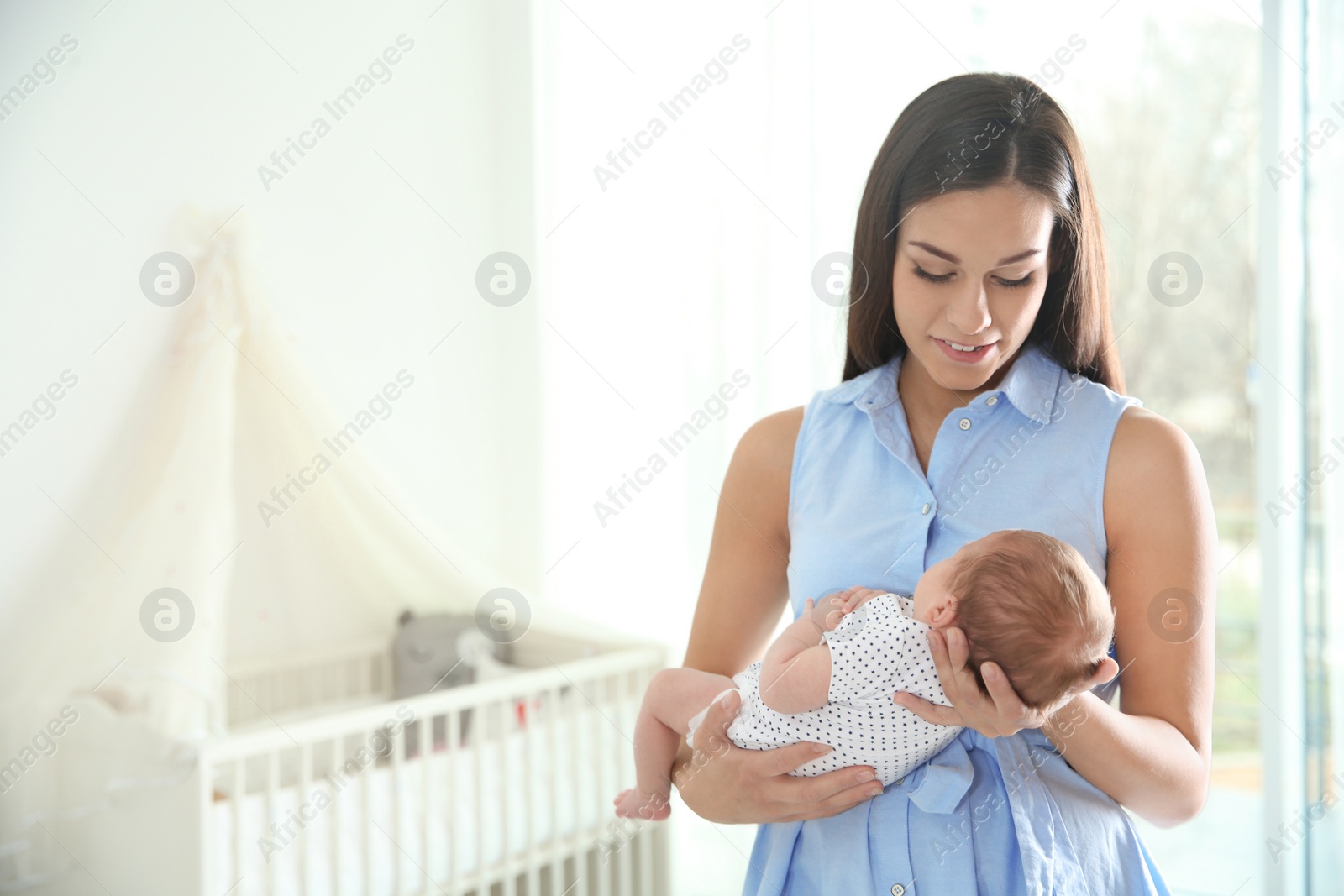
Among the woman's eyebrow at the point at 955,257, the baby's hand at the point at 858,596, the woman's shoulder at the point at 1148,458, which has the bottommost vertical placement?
the baby's hand at the point at 858,596

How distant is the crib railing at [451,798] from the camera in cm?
184

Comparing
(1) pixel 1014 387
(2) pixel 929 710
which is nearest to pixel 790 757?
(2) pixel 929 710

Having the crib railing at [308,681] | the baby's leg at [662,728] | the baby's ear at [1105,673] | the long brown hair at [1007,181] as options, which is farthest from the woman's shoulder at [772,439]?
the crib railing at [308,681]

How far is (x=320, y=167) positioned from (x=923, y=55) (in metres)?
1.75

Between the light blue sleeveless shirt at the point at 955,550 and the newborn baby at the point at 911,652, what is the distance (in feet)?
0.13

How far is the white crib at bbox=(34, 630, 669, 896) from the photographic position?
1.81m

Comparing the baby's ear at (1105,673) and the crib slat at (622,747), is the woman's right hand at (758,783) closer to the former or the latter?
the baby's ear at (1105,673)

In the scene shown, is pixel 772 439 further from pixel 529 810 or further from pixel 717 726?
pixel 529 810

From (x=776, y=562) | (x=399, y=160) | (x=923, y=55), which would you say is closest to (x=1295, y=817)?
(x=776, y=562)

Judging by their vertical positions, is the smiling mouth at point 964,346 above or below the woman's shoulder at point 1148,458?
above

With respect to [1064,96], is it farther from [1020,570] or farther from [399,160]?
[1020,570]

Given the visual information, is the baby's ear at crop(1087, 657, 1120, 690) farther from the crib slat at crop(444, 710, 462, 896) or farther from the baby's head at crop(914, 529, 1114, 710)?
the crib slat at crop(444, 710, 462, 896)

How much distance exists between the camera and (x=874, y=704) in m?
0.91

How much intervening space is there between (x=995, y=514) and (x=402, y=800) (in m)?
1.57
